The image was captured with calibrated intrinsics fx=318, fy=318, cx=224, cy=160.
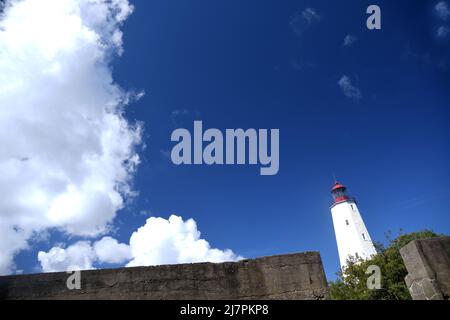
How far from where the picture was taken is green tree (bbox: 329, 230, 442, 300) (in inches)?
1043

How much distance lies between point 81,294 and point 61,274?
0.45 meters

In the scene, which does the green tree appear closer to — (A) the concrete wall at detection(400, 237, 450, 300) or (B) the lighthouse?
(B) the lighthouse

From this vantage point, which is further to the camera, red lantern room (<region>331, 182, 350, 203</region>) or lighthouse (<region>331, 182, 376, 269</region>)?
red lantern room (<region>331, 182, 350, 203</region>)

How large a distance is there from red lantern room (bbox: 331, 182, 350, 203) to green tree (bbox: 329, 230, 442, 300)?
67.0 feet

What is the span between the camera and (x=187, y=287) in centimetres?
492

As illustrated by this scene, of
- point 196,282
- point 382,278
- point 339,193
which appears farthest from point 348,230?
point 196,282

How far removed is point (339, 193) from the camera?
55.7 m

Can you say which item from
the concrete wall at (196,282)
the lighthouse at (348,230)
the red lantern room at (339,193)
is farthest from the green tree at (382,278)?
the concrete wall at (196,282)

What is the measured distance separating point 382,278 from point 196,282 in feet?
93.6

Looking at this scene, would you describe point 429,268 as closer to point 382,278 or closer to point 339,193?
point 382,278

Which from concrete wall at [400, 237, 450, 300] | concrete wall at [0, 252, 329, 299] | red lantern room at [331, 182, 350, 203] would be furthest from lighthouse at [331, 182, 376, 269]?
concrete wall at [0, 252, 329, 299]

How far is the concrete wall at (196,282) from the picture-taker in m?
4.71
